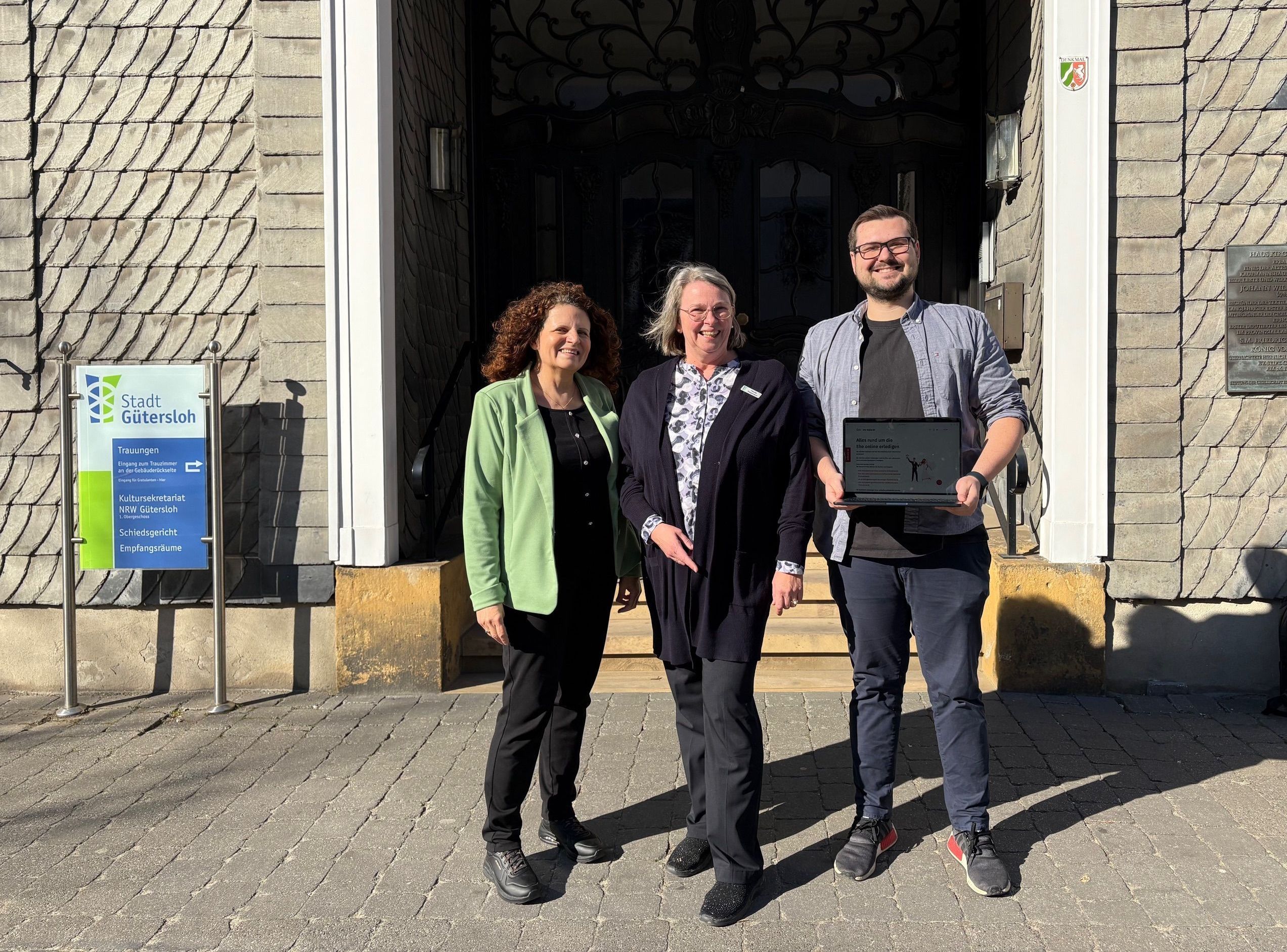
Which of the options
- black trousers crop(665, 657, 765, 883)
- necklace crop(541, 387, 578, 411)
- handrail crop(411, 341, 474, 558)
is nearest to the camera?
black trousers crop(665, 657, 765, 883)

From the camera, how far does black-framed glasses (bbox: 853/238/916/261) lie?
350 cm

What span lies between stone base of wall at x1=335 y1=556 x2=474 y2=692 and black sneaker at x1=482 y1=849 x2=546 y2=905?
2.15m

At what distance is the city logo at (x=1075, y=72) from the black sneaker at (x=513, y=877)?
426 cm

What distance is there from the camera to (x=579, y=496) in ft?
11.5

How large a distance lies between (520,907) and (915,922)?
3.71ft

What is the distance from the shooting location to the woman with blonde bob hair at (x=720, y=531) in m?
3.32

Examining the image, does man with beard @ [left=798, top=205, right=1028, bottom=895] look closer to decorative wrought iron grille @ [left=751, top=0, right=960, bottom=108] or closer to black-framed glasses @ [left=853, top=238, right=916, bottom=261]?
black-framed glasses @ [left=853, top=238, right=916, bottom=261]

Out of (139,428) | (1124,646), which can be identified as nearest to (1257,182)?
(1124,646)

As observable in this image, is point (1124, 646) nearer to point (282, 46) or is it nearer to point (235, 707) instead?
point (235, 707)

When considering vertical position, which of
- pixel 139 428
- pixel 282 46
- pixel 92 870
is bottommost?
pixel 92 870

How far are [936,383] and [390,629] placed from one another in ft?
10.3

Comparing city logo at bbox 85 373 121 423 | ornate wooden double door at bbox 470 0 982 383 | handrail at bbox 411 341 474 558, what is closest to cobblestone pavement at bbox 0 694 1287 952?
handrail at bbox 411 341 474 558

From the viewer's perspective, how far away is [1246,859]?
3.58 m

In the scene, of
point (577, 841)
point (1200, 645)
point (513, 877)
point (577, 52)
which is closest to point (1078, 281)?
point (1200, 645)
